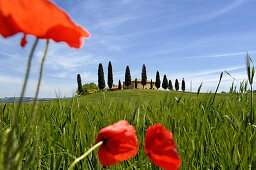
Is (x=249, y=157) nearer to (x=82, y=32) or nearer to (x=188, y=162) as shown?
(x=188, y=162)

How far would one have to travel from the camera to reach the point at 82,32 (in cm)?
34

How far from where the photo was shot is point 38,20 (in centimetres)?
32

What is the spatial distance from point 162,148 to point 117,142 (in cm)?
11

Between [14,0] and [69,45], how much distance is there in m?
0.10

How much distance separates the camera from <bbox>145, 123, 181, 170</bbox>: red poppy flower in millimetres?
439

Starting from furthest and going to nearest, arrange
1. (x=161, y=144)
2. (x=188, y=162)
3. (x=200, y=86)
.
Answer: (x=200, y=86)
(x=188, y=162)
(x=161, y=144)

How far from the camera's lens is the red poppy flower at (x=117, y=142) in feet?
1.63

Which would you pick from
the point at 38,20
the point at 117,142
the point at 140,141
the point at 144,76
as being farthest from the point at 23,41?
the point at 144,76

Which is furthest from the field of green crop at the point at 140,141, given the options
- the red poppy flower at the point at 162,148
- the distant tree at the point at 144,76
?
the distant tree at the point at 144,76

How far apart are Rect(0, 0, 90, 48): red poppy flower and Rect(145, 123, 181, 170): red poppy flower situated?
10.3 inches

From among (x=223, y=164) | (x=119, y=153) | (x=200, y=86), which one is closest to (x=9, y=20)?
(x=119, y=153)

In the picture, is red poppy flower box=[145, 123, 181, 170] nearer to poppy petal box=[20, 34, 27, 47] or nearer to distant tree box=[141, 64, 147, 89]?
poppy petal box=[20, 34, 27, 47]

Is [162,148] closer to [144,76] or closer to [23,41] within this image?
[23,41]

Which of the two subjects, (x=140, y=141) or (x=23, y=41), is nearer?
(x=23, y=41)
